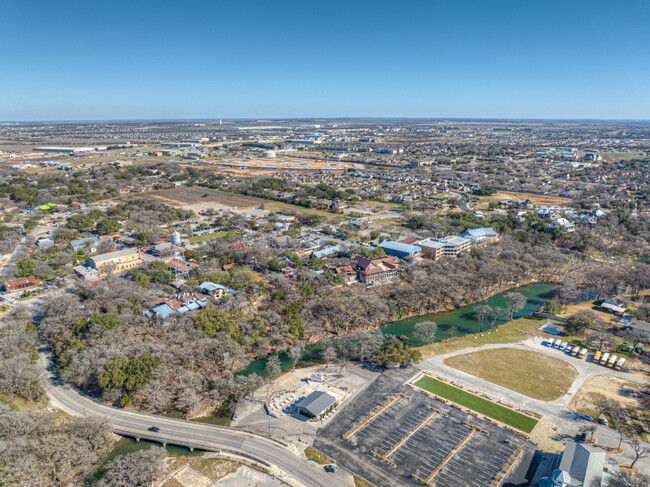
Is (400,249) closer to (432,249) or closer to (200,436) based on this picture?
(432,249)

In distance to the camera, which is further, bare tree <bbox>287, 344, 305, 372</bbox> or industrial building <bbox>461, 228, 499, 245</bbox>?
industrial building <bbox>461, 228, 499, 245</bbox>

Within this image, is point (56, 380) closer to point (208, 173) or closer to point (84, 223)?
point (84, 223)

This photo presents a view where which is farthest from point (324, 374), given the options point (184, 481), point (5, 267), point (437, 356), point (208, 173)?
point (208, 173)

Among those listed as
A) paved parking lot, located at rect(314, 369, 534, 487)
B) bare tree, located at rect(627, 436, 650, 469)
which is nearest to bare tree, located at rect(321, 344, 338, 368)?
paved parking lot, located at rect(314, 369, 534, 487)

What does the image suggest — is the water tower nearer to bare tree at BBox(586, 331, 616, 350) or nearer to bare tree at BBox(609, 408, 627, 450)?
bare tree at BBox(609, 408, 627, 450)

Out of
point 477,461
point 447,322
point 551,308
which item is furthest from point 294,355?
point 551,308
